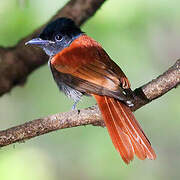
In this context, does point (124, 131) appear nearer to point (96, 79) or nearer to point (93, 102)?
point (96, 79)

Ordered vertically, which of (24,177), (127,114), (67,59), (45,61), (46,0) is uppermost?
(46,0)

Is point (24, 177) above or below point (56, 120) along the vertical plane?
above

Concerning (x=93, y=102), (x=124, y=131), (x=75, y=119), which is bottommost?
(x=124, y=131)

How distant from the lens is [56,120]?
3656 mm

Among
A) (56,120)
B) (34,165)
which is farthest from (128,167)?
(56,120)

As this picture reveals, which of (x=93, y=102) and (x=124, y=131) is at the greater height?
(x=93, y=102)

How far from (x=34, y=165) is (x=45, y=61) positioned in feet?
4.68

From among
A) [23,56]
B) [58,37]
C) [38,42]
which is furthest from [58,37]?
[23,56]

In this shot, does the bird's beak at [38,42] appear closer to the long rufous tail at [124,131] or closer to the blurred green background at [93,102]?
the blurred green background at [93,102]

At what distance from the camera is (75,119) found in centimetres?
371

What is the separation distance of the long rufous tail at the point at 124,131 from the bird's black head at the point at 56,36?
1.15 m

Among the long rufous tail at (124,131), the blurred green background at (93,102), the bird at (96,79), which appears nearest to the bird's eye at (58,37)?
the bird at (96,79)

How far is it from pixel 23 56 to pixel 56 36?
417 mm

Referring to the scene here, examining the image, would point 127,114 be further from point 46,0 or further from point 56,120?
point 46,0
